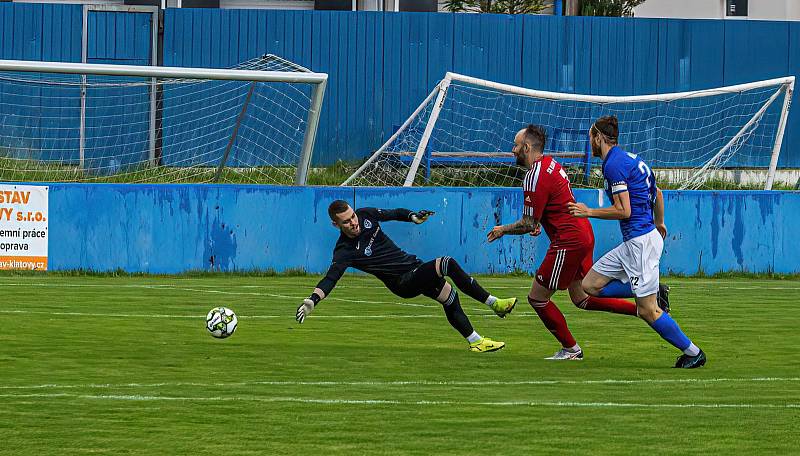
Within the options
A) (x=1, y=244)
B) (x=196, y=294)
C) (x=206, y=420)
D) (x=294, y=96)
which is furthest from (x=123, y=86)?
(x=206, y=420)

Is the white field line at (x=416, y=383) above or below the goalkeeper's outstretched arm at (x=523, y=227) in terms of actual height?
below

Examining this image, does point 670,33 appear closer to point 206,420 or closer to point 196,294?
point 196,294

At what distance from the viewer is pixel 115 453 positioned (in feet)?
23.0

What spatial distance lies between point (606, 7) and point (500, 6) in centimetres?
358

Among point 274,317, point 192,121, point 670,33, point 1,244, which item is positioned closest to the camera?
point 274,317

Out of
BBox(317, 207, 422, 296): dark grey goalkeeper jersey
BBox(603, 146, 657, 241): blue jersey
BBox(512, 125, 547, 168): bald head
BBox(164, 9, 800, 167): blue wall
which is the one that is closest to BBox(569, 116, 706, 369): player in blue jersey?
BBox(603, 146, 657, 241): blue jersey

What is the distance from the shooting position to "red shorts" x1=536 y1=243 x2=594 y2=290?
1095cm

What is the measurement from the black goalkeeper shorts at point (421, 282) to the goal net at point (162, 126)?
7829 mm

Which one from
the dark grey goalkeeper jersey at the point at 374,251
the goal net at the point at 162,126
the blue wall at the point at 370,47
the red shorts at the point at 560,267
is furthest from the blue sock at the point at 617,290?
the blue wall at the point at 370,47

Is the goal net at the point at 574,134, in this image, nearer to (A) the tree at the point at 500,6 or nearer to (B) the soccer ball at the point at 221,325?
(A) the tree at the point at 500,6

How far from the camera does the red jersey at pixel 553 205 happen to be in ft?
36.0

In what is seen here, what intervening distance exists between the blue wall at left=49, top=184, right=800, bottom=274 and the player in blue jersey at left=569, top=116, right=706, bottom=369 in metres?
8.61

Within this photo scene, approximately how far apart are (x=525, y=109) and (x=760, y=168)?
4.80 metres

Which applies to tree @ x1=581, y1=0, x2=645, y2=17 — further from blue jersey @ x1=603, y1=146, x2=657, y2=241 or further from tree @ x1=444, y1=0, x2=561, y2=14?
blue jersey @ x1=603, y1=146, x2=657, y2=241
